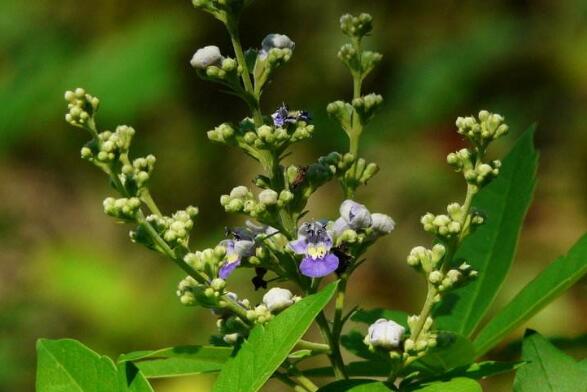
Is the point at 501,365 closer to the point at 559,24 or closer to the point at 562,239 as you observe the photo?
the point at 562,239

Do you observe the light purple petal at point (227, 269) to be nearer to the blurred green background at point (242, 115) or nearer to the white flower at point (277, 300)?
the white flower at point (277, 300)

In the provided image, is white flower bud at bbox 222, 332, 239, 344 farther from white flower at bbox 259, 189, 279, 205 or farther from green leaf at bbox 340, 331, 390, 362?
green leaf at bbox 340, 331, 390, 362

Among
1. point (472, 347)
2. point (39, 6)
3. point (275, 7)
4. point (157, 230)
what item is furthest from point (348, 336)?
point (39, 6)

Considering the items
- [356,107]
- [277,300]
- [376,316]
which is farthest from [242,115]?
[277,300]

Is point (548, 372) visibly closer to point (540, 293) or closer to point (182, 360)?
point (540, 293)

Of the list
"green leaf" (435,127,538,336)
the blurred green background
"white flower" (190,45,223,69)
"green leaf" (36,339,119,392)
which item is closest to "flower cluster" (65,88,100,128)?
"white flower" (190,45,223,69)

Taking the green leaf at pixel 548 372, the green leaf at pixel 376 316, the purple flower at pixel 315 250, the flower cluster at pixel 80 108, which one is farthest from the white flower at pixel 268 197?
the green leaf at pixel 548 372

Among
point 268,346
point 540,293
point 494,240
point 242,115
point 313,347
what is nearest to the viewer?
point 268,346
